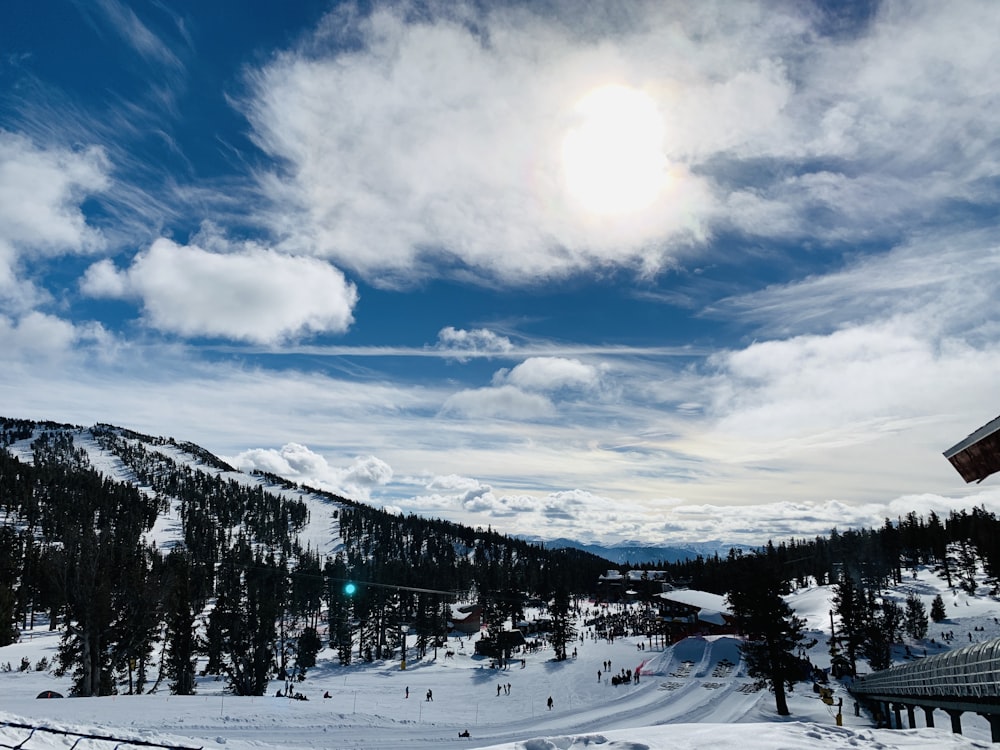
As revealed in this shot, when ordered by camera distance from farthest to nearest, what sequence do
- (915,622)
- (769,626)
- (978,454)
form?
1. (915,622)
2. (769,626)
3. (978,454)

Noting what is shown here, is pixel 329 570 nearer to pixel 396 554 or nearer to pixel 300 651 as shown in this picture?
pixel 300 651

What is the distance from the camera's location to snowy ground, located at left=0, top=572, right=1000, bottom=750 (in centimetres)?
1197

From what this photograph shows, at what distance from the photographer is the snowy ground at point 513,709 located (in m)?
12.0

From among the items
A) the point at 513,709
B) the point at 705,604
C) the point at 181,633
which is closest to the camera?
the point at 513,709

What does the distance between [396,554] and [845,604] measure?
561 feet

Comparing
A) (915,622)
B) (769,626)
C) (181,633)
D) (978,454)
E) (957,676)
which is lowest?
(915,622)

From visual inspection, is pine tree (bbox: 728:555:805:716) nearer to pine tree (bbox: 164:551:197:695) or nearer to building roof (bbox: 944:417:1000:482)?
building roof (bbox: 944:417:1000:482)

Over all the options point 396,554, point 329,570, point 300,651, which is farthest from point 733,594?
point 396,554

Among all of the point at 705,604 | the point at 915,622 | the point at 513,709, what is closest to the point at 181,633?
the point at 513,709

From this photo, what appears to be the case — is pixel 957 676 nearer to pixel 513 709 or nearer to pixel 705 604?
pixel 513 709

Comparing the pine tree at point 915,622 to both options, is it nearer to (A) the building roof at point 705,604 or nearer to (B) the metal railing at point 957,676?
(A) the building roof at point 705,604

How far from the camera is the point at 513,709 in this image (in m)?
45.9

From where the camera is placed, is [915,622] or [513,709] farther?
[915,622]

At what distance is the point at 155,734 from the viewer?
816 inches
